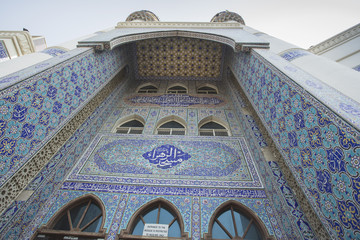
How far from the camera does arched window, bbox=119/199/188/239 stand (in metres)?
1.93

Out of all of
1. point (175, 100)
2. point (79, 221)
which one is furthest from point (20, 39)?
point (79, 221)

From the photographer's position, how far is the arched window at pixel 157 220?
1929 millimetres

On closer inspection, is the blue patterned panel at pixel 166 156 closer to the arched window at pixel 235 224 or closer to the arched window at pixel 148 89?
the arched window at pixel 235 224

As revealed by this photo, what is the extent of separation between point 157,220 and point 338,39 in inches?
234

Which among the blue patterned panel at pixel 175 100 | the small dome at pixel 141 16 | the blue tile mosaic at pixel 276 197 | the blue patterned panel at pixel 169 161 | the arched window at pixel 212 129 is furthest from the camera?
the small dome at pixel 141 16

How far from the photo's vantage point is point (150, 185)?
235 centimetres

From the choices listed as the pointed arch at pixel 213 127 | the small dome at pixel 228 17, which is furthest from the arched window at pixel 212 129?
the small dome at pixel 228 17

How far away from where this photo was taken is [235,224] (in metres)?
2.03

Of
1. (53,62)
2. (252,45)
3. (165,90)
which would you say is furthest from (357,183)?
(165,90)

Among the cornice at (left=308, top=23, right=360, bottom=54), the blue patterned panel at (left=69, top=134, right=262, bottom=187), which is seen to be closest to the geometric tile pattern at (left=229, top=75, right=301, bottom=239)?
the blue patterned panel at (left=69, top=134, right=262, bottom=187)

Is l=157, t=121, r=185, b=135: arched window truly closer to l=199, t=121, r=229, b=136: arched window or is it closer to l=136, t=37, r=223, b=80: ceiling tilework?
l=199, t=121, r=229, b=136: arched window

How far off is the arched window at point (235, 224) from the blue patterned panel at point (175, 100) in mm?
2419

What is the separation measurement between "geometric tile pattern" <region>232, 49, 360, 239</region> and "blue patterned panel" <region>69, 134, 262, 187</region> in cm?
73

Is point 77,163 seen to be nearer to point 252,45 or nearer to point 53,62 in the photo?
point 53,62
